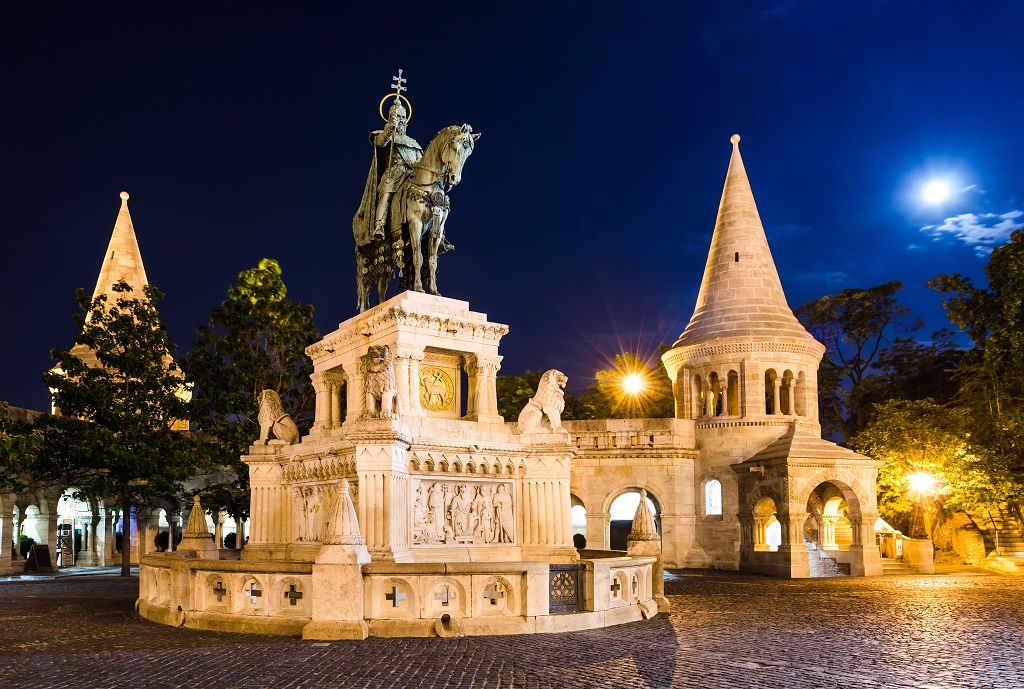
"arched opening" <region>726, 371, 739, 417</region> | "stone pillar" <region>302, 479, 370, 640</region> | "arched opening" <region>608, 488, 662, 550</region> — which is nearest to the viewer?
"stone pillar" <region>302, 479, 370, 640</region>

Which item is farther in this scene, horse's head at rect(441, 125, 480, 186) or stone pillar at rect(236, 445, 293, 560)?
stone pillar at rect(236, 445, 293, 560)

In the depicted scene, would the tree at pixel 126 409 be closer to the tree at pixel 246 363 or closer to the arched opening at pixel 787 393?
the tree at pixel 246 363

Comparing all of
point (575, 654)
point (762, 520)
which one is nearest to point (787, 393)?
point (762, 520)

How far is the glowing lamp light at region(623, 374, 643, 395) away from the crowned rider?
103 feet

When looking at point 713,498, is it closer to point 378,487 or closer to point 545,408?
point 545,408

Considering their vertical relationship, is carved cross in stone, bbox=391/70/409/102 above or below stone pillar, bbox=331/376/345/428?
above

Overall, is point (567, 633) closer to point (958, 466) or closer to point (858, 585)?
point (858, 585)

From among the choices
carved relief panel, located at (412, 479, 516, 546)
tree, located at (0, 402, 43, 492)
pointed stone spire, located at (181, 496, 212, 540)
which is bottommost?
pointed stone spire, located at (181, 496, 212, 540)

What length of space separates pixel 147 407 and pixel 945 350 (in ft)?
117

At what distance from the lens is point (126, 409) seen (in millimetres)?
29422

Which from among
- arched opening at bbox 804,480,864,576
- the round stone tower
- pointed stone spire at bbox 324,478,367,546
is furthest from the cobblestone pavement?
the round stone tower

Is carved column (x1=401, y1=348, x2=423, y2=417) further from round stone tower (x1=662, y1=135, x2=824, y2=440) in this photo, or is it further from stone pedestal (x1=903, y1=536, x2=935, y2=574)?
stone pedestal (x1=903, y1=536, x2=935, y2=574)

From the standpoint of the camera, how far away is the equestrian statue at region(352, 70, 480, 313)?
16828mm

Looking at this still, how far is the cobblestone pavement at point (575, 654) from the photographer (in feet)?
31.7
